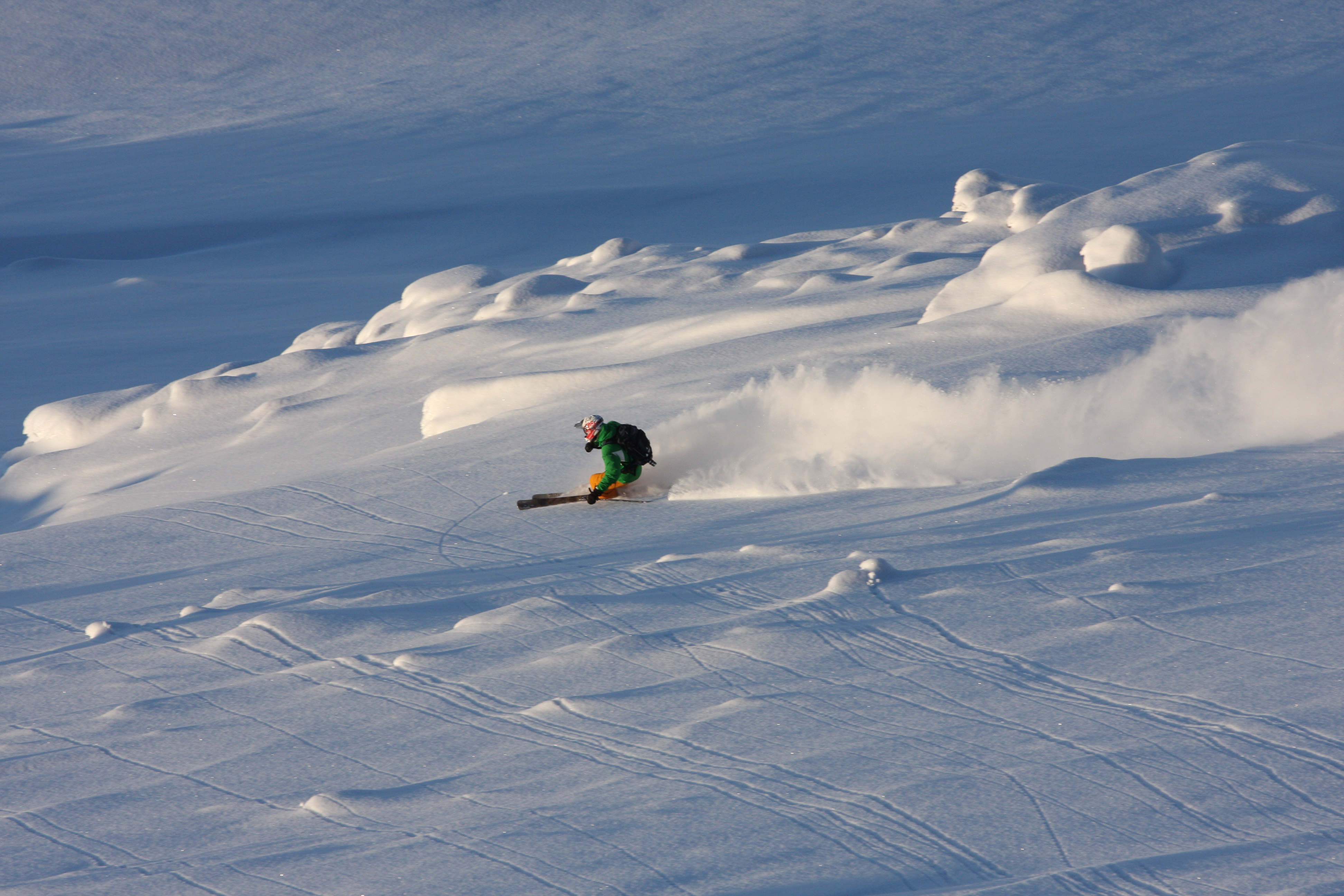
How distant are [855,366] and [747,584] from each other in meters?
2.76

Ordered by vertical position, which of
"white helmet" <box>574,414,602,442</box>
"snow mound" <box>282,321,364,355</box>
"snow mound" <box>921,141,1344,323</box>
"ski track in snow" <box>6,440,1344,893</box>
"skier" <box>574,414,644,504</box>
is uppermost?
"snow mound" <box>282,321,364,355</box>

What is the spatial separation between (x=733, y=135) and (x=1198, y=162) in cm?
2545

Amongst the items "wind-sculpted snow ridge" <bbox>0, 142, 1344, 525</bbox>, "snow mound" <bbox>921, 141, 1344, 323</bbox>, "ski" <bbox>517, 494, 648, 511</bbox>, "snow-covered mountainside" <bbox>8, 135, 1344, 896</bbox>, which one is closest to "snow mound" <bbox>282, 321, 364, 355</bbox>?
"wind-sculpted snow ridge" <bbox>0, 142, 1344, 525</bbox>

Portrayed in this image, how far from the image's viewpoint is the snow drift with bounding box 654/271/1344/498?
5332 millimetres

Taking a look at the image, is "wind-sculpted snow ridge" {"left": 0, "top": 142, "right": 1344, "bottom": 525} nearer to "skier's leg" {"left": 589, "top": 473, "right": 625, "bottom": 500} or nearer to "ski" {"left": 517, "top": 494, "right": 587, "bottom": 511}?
"skier's leg" {"left": 589, "top": 473, "right": 625, "bottom": 500}

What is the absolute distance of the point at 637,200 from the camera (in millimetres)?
27094

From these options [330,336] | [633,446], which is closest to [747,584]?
[633,446]

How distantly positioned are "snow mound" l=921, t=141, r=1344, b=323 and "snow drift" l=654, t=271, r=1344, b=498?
1436 millimetres

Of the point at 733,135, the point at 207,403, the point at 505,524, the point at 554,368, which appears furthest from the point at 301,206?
the point at 505,524

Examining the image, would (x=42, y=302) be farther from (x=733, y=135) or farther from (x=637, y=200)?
(x=733, y=135)

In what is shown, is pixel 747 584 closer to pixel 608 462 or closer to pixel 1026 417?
pixel 608 462

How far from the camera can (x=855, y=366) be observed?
21.9 feet

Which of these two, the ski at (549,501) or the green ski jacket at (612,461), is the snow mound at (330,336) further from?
the green ski jacket at (612,461)

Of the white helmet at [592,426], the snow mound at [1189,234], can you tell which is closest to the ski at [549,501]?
the white helmet at [592,426]
